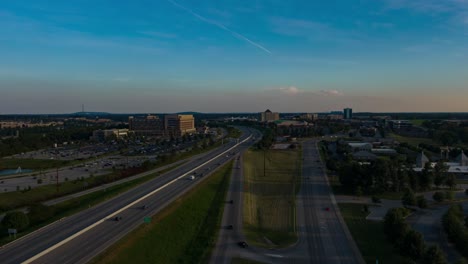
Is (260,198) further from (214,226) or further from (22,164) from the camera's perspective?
(22,164)


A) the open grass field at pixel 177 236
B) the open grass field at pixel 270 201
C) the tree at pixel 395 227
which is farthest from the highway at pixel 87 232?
the tree at pixel 395 227

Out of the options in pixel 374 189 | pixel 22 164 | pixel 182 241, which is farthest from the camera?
pixel 22 164

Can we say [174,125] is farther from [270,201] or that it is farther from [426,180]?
[426,180]

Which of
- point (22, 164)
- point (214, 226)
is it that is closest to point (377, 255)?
point (214, 226)

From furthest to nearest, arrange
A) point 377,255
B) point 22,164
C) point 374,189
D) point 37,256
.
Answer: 1. point 22,164
2. point 374,189
3. point 377,255
4. point 37,256

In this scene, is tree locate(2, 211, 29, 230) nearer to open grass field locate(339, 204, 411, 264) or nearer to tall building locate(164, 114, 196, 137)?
open grass field locate(339, 204, 411, 264)
